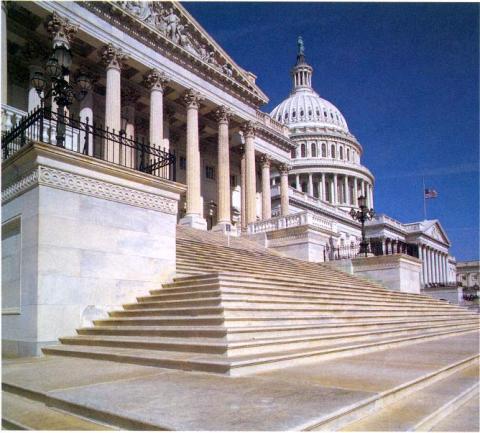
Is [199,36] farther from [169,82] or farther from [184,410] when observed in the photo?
[184,410]

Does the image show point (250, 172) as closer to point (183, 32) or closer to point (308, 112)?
point (183, 32)

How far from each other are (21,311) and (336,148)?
11722 cm

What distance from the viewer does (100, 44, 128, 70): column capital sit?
88.6 ft

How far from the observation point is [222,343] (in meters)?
7.92

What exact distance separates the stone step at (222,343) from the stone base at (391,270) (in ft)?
46.8

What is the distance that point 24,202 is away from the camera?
35.1 ft

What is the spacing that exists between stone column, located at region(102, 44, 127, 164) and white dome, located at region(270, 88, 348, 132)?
9965cm

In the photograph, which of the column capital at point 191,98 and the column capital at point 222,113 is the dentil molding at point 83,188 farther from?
the column capital at point 222,113

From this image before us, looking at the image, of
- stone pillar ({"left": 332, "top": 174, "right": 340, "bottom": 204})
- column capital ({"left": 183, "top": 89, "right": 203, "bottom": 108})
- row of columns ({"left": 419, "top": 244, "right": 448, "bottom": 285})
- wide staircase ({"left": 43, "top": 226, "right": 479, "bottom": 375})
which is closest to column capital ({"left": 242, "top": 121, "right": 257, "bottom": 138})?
column capital ({"left": 183, "top": 89, "right": 203, "bottom": 108})

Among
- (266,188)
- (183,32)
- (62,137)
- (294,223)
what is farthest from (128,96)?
(62,137)

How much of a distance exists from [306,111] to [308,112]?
602 mm

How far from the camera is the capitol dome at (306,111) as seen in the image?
413 feet

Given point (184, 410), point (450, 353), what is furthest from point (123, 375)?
point (450, 353)

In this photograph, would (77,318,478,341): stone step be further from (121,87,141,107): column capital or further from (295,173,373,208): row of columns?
(295,173,373,208): row of columns
